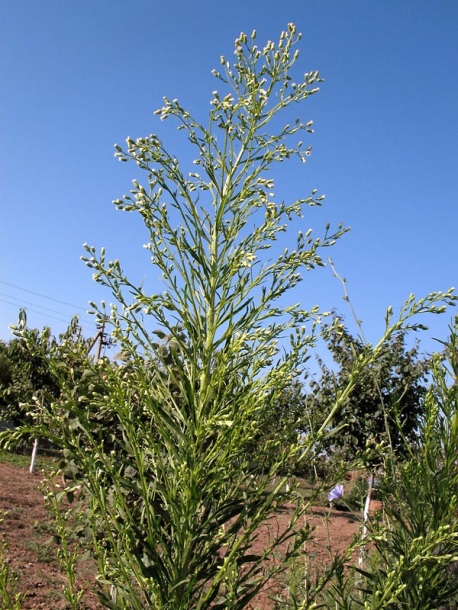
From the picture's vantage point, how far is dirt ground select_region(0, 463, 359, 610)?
5720 millimetres

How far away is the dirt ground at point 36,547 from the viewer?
5.72 metres

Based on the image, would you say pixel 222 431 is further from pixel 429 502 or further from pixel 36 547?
pixel 36 547

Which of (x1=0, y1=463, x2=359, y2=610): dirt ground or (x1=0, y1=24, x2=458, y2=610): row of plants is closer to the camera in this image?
(x1=0, y1=24, x2=458, y2=610): row of plants

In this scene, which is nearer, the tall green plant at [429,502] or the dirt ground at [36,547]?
the tall green plant at [429,502]

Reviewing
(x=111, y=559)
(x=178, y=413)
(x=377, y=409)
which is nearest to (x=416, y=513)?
(x=178, y=413)

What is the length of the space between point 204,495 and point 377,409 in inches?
412

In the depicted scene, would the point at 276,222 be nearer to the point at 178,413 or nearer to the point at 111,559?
the point at 178,413

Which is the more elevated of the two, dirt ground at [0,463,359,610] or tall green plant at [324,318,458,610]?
tall green plant at [324,318,458,610]

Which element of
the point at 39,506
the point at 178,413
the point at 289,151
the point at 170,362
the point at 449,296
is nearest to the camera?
the point at 449,296

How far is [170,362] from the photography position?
3.91m

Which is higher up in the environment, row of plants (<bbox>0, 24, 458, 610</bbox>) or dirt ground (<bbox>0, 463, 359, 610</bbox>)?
row of plants (<bbox>0, 24, 458, 610</bbox>)

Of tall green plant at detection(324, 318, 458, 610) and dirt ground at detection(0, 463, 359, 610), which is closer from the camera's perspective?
tall green plant at detection(324, 318, 458, 610)

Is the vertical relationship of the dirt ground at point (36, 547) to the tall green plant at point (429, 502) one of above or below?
below

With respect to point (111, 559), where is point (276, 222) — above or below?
above
